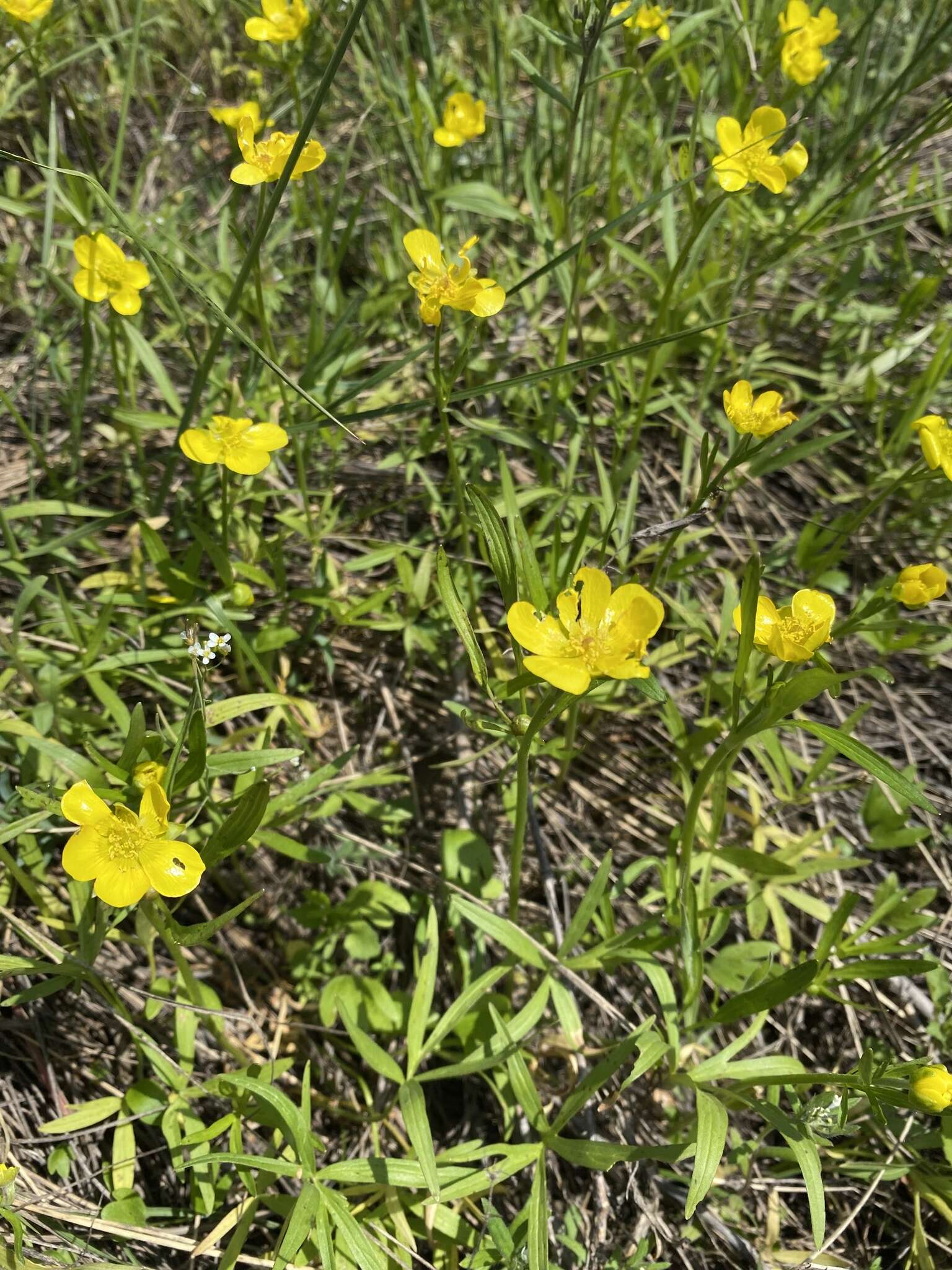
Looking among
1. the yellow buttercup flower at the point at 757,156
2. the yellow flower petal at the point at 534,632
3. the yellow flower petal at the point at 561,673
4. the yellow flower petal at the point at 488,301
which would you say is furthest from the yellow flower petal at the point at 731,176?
the yellow flower petal at the point at 561,673

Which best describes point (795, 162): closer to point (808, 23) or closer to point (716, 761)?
point (808, 23)

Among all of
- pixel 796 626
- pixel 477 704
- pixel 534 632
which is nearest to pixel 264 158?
pixel 534 632

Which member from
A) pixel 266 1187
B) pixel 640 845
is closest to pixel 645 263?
pixel 640 845

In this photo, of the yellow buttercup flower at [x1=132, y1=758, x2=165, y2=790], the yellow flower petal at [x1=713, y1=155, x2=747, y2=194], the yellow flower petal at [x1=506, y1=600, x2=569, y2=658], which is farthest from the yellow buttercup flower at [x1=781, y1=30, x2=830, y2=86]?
the yellow buttercup flower at [x1=132, y1=758, x2=165, y2=790]

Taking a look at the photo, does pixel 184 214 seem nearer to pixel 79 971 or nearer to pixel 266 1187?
pixel 79 971

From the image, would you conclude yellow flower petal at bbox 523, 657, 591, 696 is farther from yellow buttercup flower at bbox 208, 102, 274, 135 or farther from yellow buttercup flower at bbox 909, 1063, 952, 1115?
yellow buttercup flower at bbox 208, 102, 274, 135

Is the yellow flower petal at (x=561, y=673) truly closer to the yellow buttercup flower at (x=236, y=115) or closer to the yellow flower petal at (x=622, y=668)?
the yellow flower petal at (x=622, y=668)
